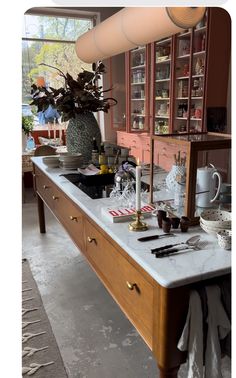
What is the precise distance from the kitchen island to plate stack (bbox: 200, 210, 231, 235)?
0.11 feet

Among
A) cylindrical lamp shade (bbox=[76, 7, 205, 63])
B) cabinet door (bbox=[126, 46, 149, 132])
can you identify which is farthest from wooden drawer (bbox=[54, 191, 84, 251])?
cabinet door (bbox=[126, 46, 149, 132])

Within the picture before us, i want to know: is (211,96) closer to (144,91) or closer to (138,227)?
(144,91)

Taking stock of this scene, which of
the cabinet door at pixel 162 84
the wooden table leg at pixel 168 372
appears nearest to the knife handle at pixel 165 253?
the wooden table leg at pixel 168 372

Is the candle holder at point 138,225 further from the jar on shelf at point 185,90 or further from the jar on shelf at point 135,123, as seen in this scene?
the jar on shelf at point 135,123

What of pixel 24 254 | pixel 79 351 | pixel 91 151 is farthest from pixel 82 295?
pixel 91 151

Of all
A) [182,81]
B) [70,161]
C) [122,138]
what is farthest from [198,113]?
[70,161]

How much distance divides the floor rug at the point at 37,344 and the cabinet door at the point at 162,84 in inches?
118

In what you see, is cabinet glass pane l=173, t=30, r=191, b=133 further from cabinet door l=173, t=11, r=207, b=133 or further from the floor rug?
the floor rug

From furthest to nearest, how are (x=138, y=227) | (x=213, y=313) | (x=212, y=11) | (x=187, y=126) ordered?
1. (x=187, y=126)
2. (x=212, y=11)
3. (x=138, y=227)
4. (x=213, y=313)

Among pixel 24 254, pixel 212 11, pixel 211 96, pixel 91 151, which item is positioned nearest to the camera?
pixel 91 151

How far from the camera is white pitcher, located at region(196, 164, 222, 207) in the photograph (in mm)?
1296

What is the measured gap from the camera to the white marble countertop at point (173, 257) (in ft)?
3.00

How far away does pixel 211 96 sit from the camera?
357 centimetres

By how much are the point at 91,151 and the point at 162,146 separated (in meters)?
0.72
